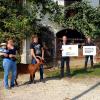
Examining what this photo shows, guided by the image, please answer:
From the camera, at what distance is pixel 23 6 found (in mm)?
22422

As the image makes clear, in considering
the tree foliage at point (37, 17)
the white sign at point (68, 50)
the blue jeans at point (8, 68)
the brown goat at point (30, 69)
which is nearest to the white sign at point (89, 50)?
the white sign at point (68, 50)

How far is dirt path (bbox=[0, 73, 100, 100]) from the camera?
13391 millimetres

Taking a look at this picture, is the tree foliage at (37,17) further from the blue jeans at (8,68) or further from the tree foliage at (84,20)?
the blue jeans at (8,68)

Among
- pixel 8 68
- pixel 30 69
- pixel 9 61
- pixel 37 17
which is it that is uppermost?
pixel 37 17

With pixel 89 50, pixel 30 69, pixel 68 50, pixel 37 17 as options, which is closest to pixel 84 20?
pixel 37 17

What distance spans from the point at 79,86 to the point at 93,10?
9.92 metres

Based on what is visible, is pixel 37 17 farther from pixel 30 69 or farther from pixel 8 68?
pixel 8 68

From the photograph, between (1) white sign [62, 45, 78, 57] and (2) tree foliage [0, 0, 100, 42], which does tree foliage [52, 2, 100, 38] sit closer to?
(2) tree foliage [0, 0, 100, 42]

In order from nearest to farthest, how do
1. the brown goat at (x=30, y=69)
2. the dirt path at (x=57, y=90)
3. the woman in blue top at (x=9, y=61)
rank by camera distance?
1. the dirt path at (x=57, y=90)
2. the woman in blue top at (x=9, y=61)
3. the brown goat at (x=30, y=69)

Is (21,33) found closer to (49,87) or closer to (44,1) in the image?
(44,1)

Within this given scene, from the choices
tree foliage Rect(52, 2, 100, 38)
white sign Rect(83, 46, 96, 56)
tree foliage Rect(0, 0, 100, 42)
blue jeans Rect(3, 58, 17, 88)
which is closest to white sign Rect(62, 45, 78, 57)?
white sign Rect(83, 46, 96, 56)

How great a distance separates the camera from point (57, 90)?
14.6 metres

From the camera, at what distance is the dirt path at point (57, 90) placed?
13391mm

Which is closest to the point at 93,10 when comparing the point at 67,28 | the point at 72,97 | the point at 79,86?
the point at 67,28
